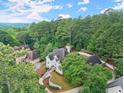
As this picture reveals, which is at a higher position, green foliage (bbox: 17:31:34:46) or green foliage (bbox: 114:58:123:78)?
green foliage (bbox: 17:31:34:46)

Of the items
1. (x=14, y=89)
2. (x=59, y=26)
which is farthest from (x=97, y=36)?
(x=14, y=89)

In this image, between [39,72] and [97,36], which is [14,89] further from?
[97,36]

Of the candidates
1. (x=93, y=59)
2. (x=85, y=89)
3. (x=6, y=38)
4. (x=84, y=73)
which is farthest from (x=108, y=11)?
(x=6, y=38)

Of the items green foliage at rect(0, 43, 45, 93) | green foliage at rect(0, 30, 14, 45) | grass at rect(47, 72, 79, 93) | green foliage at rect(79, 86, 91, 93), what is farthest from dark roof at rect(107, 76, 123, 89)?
green foliage at rect(0, 30, 14, 45)

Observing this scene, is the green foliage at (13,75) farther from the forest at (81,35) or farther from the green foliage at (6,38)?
the forest at (81,35)

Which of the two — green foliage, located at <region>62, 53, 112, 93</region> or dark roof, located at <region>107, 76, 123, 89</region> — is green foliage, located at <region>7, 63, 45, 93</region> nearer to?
green foliage, located at <region>62, 53, 112, 93</region>

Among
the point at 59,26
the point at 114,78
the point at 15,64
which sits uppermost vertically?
the point at 59,26
